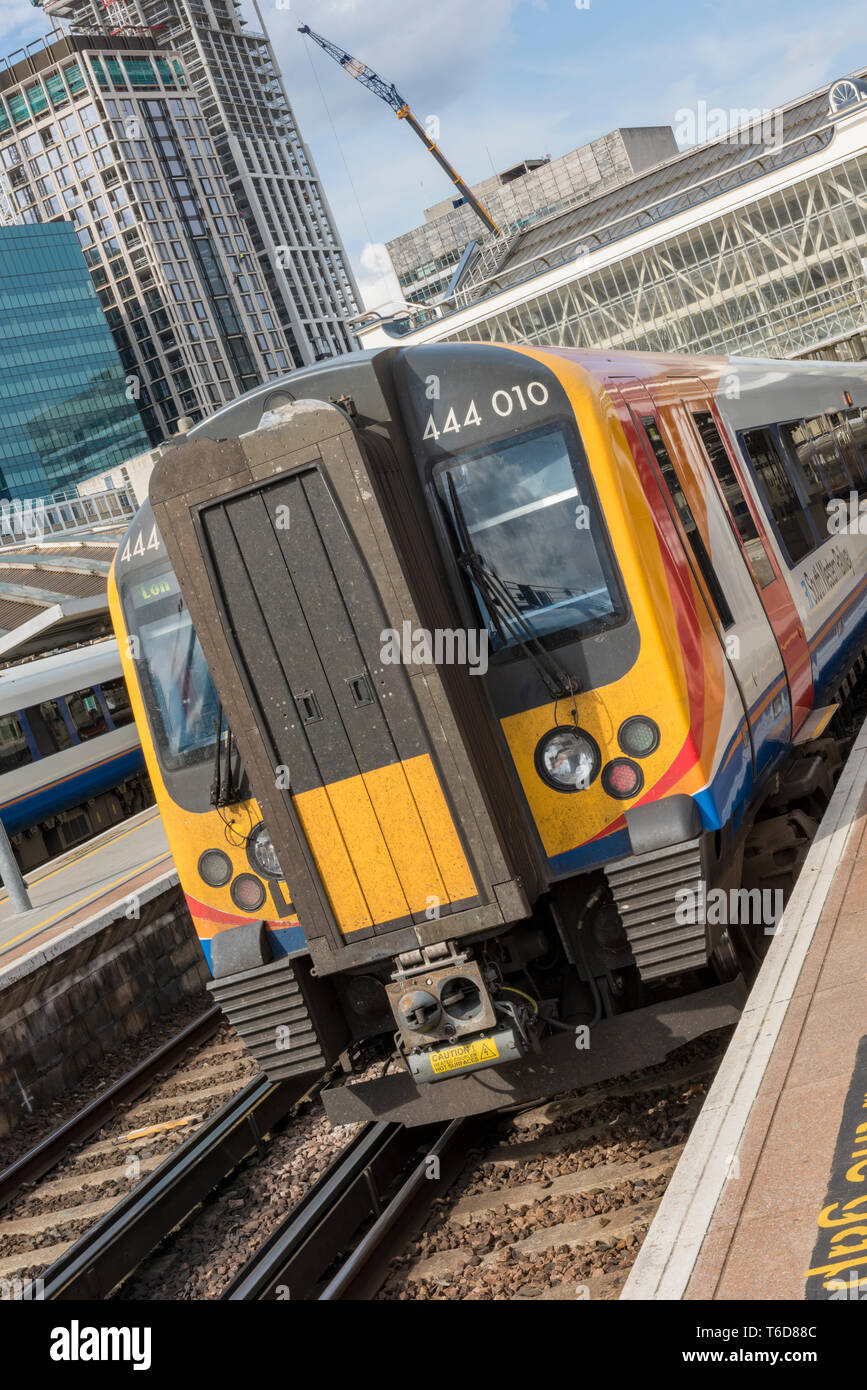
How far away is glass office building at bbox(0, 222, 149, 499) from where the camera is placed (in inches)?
4813

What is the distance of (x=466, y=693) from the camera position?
19.7ft

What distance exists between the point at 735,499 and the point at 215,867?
156 inches

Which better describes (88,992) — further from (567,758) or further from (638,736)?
(638,736)

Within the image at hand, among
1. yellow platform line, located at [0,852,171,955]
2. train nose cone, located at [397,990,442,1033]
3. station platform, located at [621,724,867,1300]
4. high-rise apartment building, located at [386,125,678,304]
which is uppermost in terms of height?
high-rise apartment building, located at [386,125,678,304]

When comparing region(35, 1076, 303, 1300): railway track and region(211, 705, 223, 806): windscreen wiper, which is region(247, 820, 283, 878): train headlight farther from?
region(35, 1076, 303, 1300): railway track

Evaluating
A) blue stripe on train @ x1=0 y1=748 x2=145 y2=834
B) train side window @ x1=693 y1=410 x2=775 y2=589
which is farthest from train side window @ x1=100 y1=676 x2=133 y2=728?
train side window @ x1=693 y1=410 x2=775 y2=589

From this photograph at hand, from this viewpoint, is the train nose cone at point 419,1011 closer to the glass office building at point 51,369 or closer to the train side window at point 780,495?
the train side window at point 780,495

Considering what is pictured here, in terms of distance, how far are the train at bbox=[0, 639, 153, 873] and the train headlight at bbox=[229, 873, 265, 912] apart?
586 inches

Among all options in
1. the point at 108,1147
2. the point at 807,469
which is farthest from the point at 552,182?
the point at 108,1147

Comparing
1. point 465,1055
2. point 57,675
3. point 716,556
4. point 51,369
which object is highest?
point 51,369

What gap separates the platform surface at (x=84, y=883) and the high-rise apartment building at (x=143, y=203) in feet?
428

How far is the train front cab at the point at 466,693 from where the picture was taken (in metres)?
5.74

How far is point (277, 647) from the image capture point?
5.82m

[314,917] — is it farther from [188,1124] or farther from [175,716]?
[188,1124]
